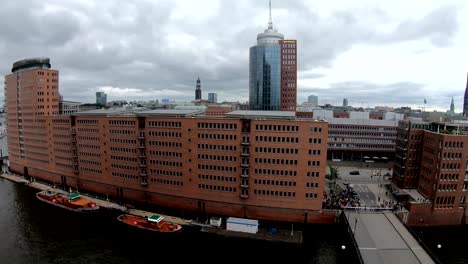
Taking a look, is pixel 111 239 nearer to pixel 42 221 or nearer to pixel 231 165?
pixel 42 221

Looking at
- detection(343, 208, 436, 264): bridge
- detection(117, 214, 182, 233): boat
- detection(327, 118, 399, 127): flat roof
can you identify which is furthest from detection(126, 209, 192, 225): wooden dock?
detection(327, 118, 399, 127): flat roof

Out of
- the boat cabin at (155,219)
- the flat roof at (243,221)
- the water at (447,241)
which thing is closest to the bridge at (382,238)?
the water at (447,241)

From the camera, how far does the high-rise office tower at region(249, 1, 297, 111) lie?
194m

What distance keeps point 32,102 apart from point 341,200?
12678 cm

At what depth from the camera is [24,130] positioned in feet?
447

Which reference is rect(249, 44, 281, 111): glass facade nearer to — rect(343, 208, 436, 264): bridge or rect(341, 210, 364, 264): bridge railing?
rect(343, 208, 436, 264): bridge

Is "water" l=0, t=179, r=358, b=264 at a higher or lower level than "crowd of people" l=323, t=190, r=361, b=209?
lower

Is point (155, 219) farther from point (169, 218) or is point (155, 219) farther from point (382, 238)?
point (382, 238)

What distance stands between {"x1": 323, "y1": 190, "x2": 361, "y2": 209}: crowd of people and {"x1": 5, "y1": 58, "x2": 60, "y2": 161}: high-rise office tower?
110 meters

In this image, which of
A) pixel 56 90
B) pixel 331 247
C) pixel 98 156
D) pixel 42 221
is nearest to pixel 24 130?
pixel 56 90

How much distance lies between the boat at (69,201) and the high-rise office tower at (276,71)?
124 m

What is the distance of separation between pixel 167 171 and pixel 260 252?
40181 millimetres

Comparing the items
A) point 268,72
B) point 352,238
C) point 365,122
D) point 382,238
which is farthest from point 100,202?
point 365,122

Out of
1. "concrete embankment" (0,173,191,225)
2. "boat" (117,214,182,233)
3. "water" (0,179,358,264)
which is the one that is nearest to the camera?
"water" (0,179,358,264)
